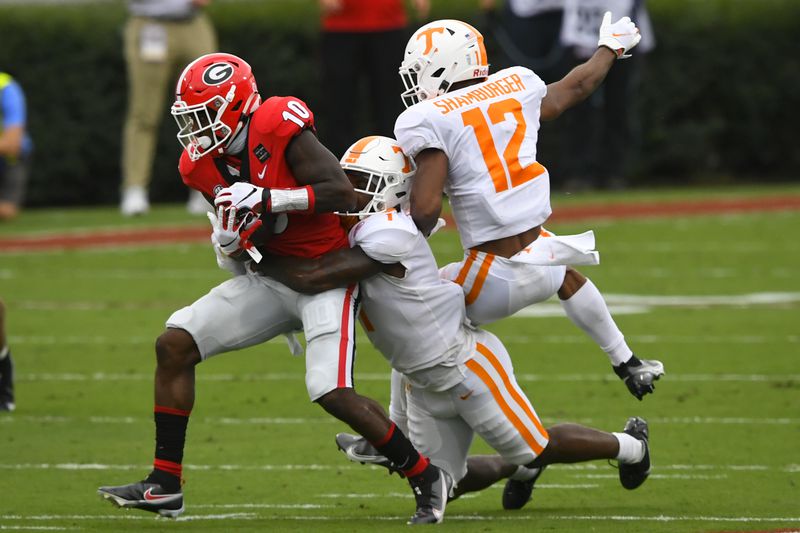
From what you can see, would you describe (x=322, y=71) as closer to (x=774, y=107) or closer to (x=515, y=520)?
(x=774, y=107)

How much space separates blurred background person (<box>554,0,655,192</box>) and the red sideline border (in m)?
0.94

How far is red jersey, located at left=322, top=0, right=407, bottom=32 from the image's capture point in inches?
593

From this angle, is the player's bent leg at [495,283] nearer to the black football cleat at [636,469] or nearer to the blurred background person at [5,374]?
the black football cleat at [636,469]

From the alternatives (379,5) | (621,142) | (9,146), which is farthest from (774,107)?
(9,146)

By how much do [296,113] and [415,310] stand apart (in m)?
0.82

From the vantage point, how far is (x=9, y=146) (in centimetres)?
1472

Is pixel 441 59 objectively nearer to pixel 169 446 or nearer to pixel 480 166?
pixel 480 166

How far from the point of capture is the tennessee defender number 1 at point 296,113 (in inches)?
233

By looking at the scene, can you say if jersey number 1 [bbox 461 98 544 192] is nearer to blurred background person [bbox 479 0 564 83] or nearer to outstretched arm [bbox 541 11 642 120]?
outstretched arm [bbox 541 11 642 120]

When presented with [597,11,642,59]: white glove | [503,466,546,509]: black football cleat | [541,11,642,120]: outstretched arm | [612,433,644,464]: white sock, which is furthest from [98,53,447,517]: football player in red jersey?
[597,11,642,59]: white glove

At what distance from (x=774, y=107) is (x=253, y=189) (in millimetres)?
13323

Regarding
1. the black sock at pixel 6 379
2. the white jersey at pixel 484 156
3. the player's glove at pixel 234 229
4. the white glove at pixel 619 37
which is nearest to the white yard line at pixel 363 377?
the black sock at pixel 6 379

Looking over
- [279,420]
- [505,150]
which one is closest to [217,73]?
[505,150]

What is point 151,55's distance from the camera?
15.1 m
